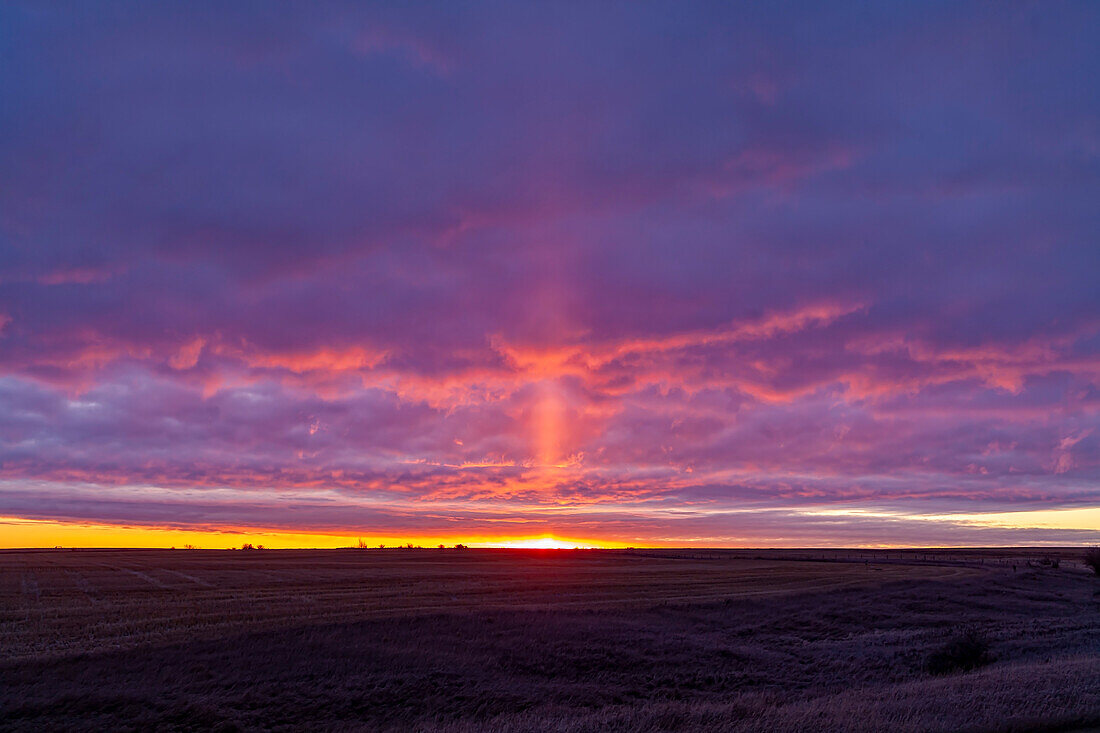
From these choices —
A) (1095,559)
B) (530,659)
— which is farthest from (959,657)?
(1095,559)

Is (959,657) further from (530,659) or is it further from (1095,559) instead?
(1095,559)

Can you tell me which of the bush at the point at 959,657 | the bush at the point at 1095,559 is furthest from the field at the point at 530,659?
the bush at the point at 1095,559

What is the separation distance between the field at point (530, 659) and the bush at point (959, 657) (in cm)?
10

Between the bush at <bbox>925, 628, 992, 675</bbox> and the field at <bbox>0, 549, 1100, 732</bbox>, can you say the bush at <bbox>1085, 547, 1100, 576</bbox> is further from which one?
the bush at <bbox>925, 628, 992, 675</bbox>

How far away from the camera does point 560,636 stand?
35969 millimetres

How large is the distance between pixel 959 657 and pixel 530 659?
18.4 metres

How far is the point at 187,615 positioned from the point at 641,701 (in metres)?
22.3

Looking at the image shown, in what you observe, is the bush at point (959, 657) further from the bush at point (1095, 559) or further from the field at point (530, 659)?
the bush at point (1095, 559)

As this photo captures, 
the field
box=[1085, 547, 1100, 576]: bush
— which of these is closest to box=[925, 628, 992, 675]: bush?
the field

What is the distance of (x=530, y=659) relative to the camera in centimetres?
3253

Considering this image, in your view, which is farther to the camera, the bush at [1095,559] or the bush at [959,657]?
the bush at [1095,559]

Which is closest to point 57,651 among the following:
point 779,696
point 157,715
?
point 157,715

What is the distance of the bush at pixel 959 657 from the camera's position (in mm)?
32688

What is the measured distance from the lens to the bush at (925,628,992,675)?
107 feet
